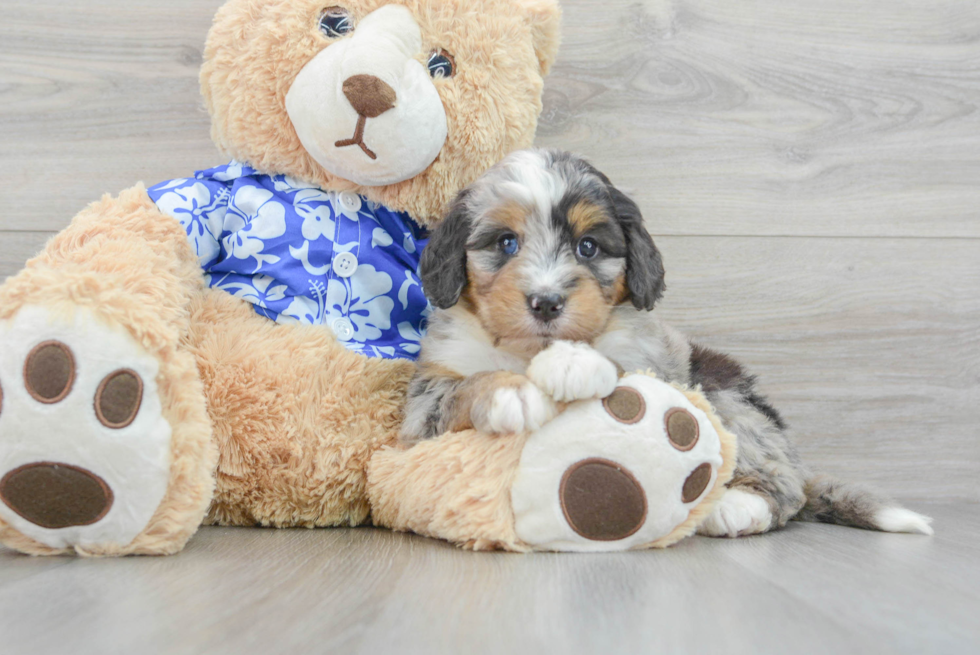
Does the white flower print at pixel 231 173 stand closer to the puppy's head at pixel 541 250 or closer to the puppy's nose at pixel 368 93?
the puppy's nose at pixel 368 93

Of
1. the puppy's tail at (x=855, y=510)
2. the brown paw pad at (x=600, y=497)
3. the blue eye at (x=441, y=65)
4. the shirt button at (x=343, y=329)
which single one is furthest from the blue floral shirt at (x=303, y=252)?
the puppy's tail at (x=855, y=510)

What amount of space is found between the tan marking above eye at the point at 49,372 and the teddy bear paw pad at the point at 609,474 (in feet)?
3.10

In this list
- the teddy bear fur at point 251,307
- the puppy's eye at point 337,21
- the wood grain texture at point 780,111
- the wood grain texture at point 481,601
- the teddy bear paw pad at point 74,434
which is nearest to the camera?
the wood grain texture at point 481,601

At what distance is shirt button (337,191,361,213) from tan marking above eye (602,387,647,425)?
948 millimetres

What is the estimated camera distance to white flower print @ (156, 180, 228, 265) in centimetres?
207

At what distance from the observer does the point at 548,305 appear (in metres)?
1.76

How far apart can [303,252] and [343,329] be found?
0.24 m

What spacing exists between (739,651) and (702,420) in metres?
0.69

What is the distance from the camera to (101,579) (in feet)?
4.69

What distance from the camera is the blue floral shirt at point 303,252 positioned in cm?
209

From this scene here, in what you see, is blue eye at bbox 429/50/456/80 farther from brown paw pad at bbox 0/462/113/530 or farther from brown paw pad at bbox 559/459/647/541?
brown paw pad at bbox 0/462/113/530

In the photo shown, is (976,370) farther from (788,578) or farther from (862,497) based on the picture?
(788,578)

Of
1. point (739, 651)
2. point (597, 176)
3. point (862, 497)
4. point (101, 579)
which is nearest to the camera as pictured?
point (739, 651)

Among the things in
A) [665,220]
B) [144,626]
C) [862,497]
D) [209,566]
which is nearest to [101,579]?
[209,566]
